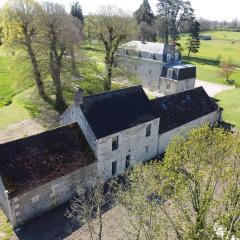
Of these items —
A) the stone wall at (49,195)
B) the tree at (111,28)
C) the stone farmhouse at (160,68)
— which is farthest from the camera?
the stone farmhouse at (160,68)

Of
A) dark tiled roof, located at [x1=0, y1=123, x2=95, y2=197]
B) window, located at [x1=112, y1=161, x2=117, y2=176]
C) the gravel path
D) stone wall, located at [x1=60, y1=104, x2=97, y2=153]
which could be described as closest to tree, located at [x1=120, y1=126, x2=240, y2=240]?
dark tiled roof, located at [x1=0, y1=123, x2=95, y2=197]

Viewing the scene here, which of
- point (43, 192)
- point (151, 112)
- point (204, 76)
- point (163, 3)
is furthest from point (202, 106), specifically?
point (163, 3)

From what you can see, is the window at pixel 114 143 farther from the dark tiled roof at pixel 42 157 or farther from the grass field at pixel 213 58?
the grass field at pixel 213 58

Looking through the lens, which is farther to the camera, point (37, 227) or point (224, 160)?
point (37, 227)

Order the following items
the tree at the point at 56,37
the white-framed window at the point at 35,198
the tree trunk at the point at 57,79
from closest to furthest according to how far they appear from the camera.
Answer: the white-framed window at the point at 35,198 < the tree at the point at 56,37 < the tree trunk at the point at 57,79

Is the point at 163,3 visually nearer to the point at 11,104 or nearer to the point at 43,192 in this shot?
the point at 11,104

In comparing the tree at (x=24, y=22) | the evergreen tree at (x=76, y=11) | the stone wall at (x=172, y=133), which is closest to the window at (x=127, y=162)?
the stone wall at (x=172, y=133)
